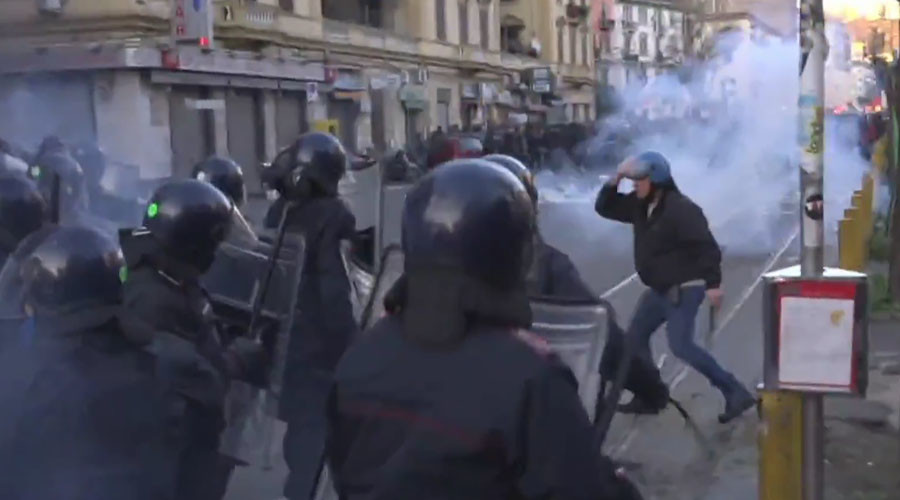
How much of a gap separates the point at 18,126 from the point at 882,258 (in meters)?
16.7

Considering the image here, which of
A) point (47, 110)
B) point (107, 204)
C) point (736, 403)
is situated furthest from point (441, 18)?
point (736, 403)

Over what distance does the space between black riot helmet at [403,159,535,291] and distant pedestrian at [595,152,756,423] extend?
4403 mm

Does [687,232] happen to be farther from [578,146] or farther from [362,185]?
[578,146]

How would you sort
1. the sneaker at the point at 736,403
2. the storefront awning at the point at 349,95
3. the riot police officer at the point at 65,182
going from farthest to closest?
the storefront awning at the point at 349,95 → the riot police officer at the point at 65,182 → the sneaker at the point at 736,403

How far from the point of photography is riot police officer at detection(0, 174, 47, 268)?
19.3 ft

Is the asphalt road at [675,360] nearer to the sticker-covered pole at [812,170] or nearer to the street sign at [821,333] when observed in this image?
the sticker-covered pole at [812,170]

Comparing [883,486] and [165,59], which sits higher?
[165,59]

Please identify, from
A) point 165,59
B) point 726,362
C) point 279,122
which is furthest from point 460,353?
point 279,122

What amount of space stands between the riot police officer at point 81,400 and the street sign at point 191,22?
83.1ft

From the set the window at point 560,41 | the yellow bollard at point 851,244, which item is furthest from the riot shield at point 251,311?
the window at point 560,41

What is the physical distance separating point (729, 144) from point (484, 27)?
106ft

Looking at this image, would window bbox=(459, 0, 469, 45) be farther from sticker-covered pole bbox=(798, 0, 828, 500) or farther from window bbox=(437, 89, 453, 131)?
sticker-covered pole bbox=(798, 0, 828, 500)

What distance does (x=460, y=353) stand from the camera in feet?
8.35

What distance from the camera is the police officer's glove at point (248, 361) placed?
4453 millimetres
